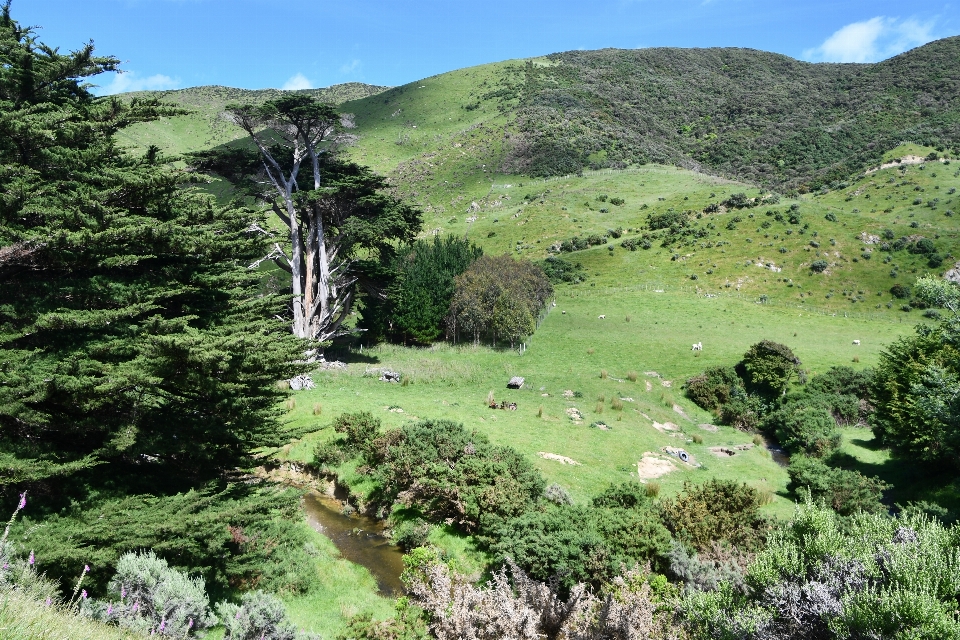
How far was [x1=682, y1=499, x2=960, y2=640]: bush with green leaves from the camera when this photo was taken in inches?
216

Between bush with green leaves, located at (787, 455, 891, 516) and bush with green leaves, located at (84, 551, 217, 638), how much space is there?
15.4m

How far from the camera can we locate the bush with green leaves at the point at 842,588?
18.0ft

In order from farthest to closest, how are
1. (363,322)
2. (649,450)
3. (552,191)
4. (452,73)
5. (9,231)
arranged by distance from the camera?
(452,73) < (552,191) < (363,322) < (649,450) < (9,231)

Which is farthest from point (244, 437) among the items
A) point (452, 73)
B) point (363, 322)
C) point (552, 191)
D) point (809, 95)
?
point (809, 95)

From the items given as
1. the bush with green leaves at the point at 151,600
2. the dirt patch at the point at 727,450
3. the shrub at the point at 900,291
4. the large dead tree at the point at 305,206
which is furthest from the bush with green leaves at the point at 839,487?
the shrub at the point at 900,291

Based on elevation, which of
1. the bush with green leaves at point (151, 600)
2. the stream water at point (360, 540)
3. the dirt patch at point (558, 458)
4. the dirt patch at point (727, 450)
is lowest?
the dirt patch at point (727, 450)

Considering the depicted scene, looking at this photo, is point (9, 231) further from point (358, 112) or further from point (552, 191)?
point (358, 112)

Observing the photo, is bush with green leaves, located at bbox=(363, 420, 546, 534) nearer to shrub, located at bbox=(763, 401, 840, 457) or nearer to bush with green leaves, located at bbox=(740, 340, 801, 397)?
shrub, located at bbox=(763, 401, 840, 457)

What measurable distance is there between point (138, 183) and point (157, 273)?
74.3 inches

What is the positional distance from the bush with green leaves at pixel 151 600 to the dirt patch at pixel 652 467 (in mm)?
14045

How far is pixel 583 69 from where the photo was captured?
555ft

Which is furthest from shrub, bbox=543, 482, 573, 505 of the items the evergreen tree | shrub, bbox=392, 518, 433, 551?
the evergreen tree

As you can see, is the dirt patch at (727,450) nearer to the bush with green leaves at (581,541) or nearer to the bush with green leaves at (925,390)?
the bush with green leaves at (925,390)

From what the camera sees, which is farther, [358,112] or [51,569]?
[358,112]
